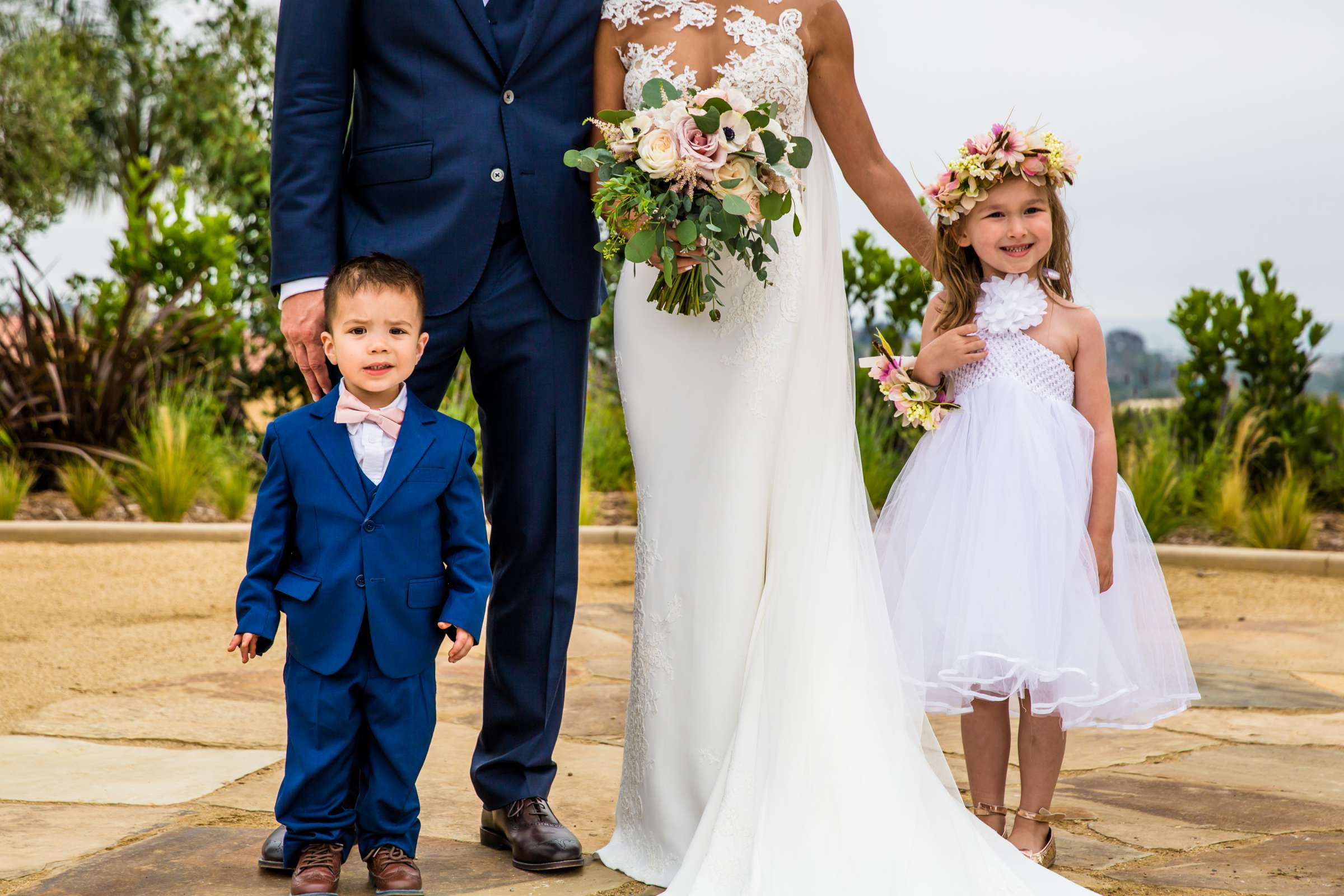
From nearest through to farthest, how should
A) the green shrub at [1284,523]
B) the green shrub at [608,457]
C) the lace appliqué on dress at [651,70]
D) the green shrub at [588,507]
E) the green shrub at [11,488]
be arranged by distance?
the lace appliqué on dress at [651,70] → the green shrub at [1284,523] → the green shrub at [11,488] → the green shrub at [588,507] → the green shrub at [608,457]

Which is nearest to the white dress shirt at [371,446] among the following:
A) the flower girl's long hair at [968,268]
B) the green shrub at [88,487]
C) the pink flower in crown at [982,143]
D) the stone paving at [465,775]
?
the stone paving at [465,775]

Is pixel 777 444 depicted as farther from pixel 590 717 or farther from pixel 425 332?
pixel 590 717

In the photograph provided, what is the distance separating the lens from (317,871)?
8.09ft

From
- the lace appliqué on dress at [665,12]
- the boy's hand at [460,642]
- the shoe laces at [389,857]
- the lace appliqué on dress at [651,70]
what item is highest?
the lace appliqué on dress at [665,12]

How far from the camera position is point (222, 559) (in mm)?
6477

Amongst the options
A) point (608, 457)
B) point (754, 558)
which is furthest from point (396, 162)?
point (608, 457)

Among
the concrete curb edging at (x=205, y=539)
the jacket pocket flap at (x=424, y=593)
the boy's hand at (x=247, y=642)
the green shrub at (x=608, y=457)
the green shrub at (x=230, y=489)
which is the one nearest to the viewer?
the boy's hand at (x=247, y=642)

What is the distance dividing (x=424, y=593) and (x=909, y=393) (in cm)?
121

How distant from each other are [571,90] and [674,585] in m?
1.12

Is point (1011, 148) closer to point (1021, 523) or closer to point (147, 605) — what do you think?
point (1021, 523)

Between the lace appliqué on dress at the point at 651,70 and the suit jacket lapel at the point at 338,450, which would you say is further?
the lace appliqué on dress at the point at 651,70

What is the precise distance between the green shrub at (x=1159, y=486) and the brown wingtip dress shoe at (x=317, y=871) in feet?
19.0

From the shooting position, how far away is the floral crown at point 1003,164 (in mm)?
2895

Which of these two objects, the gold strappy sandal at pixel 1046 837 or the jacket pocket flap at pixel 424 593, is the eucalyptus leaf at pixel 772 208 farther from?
the gold strappy sandal at pixel 1046 837
